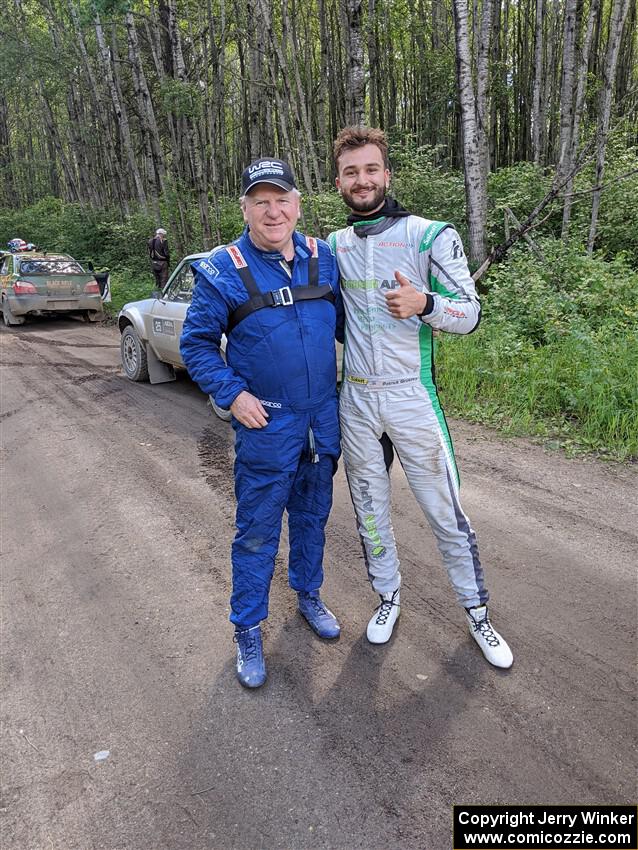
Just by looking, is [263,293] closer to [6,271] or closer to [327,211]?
[327,211]

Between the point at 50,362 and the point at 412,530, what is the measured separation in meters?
8.19

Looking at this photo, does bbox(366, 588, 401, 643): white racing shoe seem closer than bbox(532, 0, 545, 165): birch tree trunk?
Yes

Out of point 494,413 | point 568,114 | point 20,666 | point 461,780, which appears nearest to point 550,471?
point 494,413

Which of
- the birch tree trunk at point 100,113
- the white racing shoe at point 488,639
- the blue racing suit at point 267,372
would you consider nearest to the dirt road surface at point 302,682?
the white racing shoe at point 488,639

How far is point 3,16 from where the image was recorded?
83.1 ft

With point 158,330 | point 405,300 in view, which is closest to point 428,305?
point 405,300

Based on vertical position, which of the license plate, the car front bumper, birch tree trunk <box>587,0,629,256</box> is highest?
birch tree trunk <box>587,0,629,256</box>

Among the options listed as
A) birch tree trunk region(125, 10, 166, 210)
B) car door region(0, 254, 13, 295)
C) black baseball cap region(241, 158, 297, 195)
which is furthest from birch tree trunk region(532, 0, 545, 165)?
black baseball cap region(241, 158, 297, 195)

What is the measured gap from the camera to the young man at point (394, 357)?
2.58 meters

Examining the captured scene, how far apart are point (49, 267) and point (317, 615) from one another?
13.2 m

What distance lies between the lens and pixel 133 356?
866 centimetres

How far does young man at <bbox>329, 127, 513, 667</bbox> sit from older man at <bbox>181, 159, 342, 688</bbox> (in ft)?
0.42

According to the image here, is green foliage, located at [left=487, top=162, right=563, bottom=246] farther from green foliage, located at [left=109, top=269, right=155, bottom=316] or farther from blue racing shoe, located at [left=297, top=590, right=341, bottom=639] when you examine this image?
blue racing shoe, located at [left=297, top=590, right=341, bottom=639]

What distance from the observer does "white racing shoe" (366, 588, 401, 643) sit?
2.97 m
